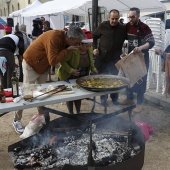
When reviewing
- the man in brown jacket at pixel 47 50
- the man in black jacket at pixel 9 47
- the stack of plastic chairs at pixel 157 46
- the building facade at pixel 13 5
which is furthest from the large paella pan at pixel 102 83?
the building facade at pixel 13 5

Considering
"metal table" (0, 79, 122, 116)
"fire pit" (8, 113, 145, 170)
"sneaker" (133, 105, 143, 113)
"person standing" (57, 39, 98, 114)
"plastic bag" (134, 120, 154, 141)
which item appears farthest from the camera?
"sneaker" (133, 105, 143, 113)

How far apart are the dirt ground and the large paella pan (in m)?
1.19

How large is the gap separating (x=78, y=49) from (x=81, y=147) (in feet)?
4.95

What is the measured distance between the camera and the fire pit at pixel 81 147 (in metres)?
2.39

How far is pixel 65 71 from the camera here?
12.9 feet

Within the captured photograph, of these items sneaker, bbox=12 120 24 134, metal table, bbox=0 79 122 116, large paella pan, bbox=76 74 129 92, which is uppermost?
large paella pan, bbox=76 74 129 92

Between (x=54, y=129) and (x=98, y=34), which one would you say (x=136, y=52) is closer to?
(x=98, y=34)

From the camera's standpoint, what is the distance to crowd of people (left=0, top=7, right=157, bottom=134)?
10.8 feet

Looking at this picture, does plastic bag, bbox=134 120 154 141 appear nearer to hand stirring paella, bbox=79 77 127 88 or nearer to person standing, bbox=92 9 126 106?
person standing, bbox=92 9 126 106

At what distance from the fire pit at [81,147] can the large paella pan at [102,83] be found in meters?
0.38

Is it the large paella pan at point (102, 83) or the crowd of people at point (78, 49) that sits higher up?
the crowd of people at point (78, 49)

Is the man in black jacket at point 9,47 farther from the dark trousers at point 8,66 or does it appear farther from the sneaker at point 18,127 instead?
the sneaker at point 18,127

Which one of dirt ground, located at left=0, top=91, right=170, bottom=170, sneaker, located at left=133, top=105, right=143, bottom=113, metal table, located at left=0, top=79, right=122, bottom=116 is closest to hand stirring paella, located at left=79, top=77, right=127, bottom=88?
metal table, located at left=0, top=79, right=122, bottom=116

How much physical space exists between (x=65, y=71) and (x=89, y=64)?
1.39 ft
